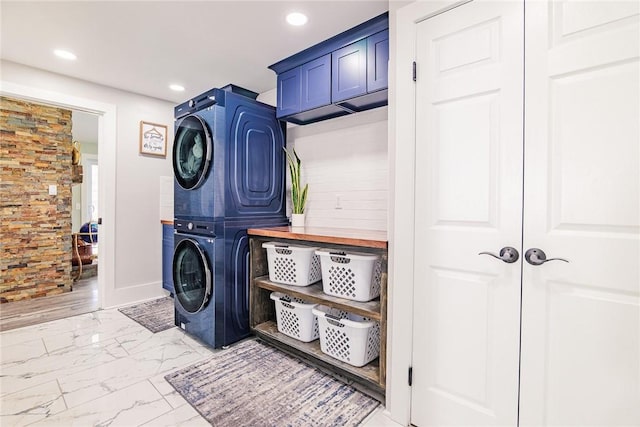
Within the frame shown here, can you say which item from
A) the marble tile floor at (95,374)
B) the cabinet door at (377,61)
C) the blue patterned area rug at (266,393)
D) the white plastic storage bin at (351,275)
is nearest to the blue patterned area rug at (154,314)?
the marble tile floor at (95,374)

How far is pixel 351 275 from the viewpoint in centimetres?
195

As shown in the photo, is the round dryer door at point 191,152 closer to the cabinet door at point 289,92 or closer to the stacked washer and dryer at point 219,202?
the stacked washer and dryer at point 219,202

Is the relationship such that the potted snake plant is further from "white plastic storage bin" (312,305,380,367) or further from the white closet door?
the white closet door

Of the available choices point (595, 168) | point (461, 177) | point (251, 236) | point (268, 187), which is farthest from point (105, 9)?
point (595, 168)

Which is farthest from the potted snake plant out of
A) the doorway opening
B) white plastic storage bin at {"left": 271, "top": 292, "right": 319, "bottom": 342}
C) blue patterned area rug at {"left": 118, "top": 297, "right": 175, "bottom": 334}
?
the doorway opening

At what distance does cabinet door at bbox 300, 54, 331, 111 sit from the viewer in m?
2.34

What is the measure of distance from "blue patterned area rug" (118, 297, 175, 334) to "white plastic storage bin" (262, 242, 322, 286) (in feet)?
4.24

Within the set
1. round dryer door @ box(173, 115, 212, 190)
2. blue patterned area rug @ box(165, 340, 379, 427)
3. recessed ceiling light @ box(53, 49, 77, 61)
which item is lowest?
blue patterned area rug @ box(165, 340, 379, 427)

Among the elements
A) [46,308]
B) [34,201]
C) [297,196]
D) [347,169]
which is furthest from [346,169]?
[34,201]

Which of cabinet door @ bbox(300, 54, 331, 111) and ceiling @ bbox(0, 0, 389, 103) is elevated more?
ceiling @ bbox(0, 0, 389, 103)

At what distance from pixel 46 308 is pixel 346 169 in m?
3.61

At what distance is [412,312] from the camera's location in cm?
157

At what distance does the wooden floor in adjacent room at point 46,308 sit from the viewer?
3.04 metres

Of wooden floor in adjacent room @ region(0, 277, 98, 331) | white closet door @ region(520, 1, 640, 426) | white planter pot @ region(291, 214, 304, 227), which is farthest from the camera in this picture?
wooden floor in adjacent room @ region(0, 277, 98, 331)
